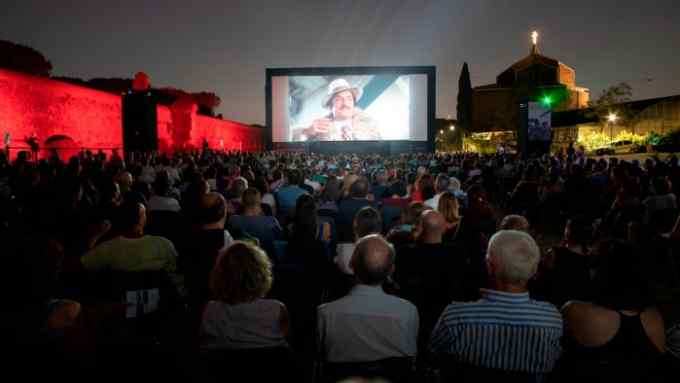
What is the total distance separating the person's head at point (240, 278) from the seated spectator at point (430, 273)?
119 centimetres

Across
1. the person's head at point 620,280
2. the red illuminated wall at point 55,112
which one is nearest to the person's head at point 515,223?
the person's head at point 620,280

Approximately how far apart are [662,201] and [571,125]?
3567 cm

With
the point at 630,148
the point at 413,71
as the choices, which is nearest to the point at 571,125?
the point at 630,148

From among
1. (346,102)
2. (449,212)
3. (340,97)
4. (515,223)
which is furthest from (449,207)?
(346,102)

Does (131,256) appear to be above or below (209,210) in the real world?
below

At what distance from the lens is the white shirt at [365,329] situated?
2123 millimetres

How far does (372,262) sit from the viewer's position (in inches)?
86.9

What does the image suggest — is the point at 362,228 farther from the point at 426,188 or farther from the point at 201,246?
the point at 426,188

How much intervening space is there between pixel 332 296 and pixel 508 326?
1.84 m

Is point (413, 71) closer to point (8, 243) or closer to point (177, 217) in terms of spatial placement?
point (177, 217)

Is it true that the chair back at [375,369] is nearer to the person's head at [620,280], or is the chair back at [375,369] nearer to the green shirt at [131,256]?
the person's head at [620,280]

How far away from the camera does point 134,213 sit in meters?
3.14

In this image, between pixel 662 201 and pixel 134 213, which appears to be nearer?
pixel 134 213

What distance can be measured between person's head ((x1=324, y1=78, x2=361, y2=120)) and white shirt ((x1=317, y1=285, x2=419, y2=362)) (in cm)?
1907
